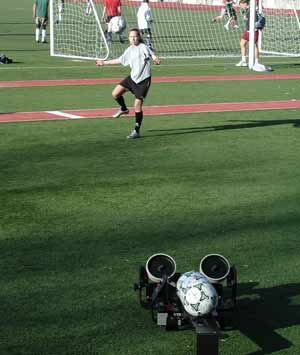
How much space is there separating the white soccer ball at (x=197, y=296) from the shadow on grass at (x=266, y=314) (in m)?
0.55

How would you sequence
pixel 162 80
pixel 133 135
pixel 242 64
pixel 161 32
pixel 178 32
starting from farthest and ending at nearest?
pixel 161 32 < pixel 178 32 < pixel 242 64 < pixel 162 80 < pixel 133 135

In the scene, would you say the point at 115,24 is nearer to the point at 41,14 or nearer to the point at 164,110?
the point at 41,14

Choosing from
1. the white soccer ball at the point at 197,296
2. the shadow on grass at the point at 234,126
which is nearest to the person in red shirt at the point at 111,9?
the shadow on grass at the point at 234,126

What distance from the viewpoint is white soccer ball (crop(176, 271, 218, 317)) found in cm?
609

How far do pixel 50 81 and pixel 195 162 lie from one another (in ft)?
35.6

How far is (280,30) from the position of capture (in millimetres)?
35781

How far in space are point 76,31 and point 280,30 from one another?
297 inches

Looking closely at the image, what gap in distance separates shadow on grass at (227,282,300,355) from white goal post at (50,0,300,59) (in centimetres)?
2112

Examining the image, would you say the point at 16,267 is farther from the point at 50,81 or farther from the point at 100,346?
the point at 50,81

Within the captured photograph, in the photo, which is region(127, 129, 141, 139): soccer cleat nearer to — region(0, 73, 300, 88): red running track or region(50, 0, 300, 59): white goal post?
region(0, 73, 300, 88): red running track

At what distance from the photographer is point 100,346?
648cm

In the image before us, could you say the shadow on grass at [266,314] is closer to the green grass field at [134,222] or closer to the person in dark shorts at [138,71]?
the green grass field at [134,222]

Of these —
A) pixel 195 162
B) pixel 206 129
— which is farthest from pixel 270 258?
pixel 206 129

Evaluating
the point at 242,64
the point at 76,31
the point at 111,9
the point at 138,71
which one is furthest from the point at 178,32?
the point at 138,71
